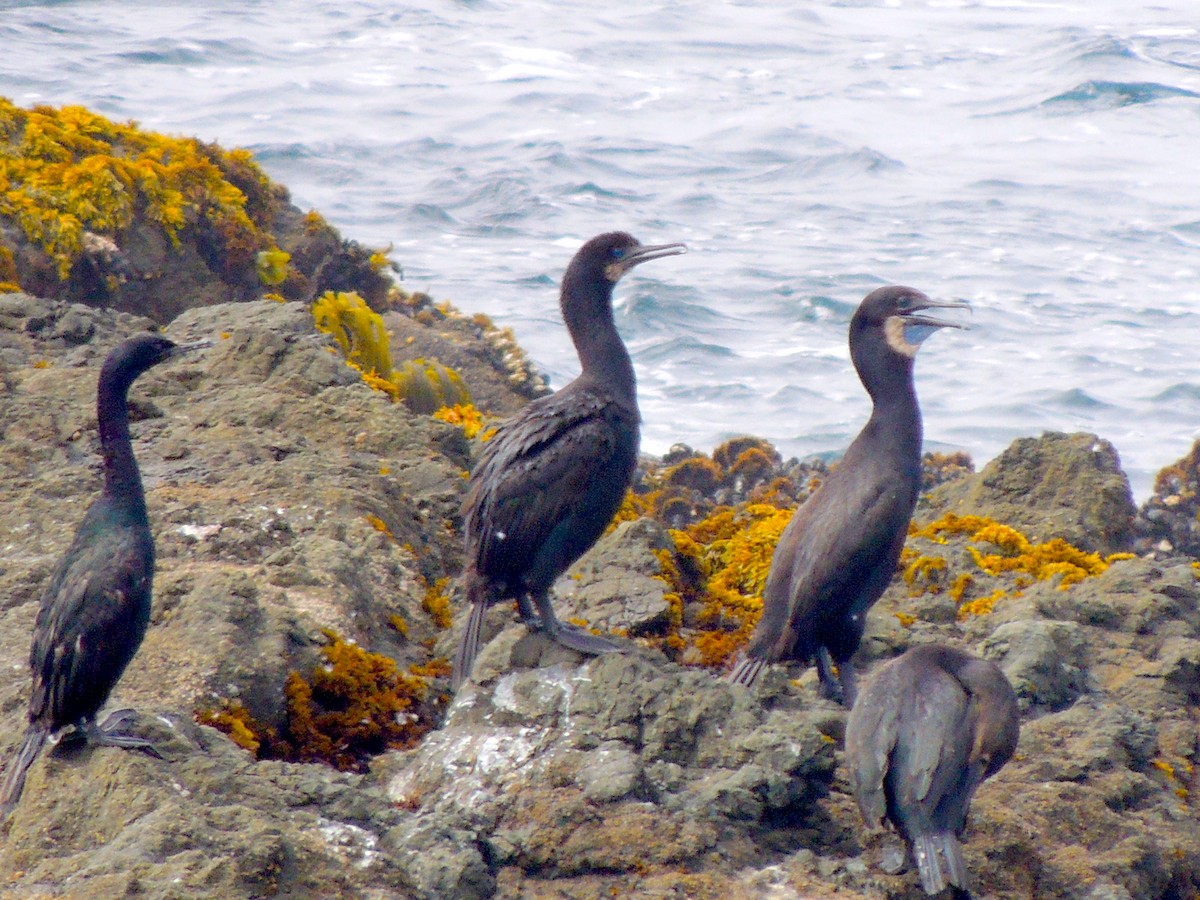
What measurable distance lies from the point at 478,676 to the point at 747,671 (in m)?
1.08

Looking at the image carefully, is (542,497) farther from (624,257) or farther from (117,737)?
(117,737)

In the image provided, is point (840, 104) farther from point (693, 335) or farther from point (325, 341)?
point (325, 341)

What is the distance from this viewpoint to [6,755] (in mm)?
4156

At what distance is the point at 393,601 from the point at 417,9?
24.2 m

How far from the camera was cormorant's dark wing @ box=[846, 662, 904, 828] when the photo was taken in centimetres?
412

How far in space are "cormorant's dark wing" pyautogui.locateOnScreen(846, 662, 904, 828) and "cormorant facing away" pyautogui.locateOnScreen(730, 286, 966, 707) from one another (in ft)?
2.35

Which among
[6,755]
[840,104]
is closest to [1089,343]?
[840,104]

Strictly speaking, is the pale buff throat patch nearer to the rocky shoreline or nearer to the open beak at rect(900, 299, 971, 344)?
the open beak at rect(900, 299, 971, 344)

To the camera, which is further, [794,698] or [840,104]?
[840,104]

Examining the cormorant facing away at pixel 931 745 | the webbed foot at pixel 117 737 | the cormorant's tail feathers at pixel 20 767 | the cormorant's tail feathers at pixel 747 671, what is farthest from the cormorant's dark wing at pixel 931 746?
the cormorant's tail feathers at pixel 20 767

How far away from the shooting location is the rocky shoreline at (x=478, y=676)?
3.77m

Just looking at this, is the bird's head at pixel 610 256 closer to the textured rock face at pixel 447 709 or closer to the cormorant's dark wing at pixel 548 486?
the cormorant's dark wing at pixel 548 486

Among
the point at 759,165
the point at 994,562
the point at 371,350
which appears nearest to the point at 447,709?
the point at 994,562

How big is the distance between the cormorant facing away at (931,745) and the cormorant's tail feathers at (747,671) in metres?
0.59
